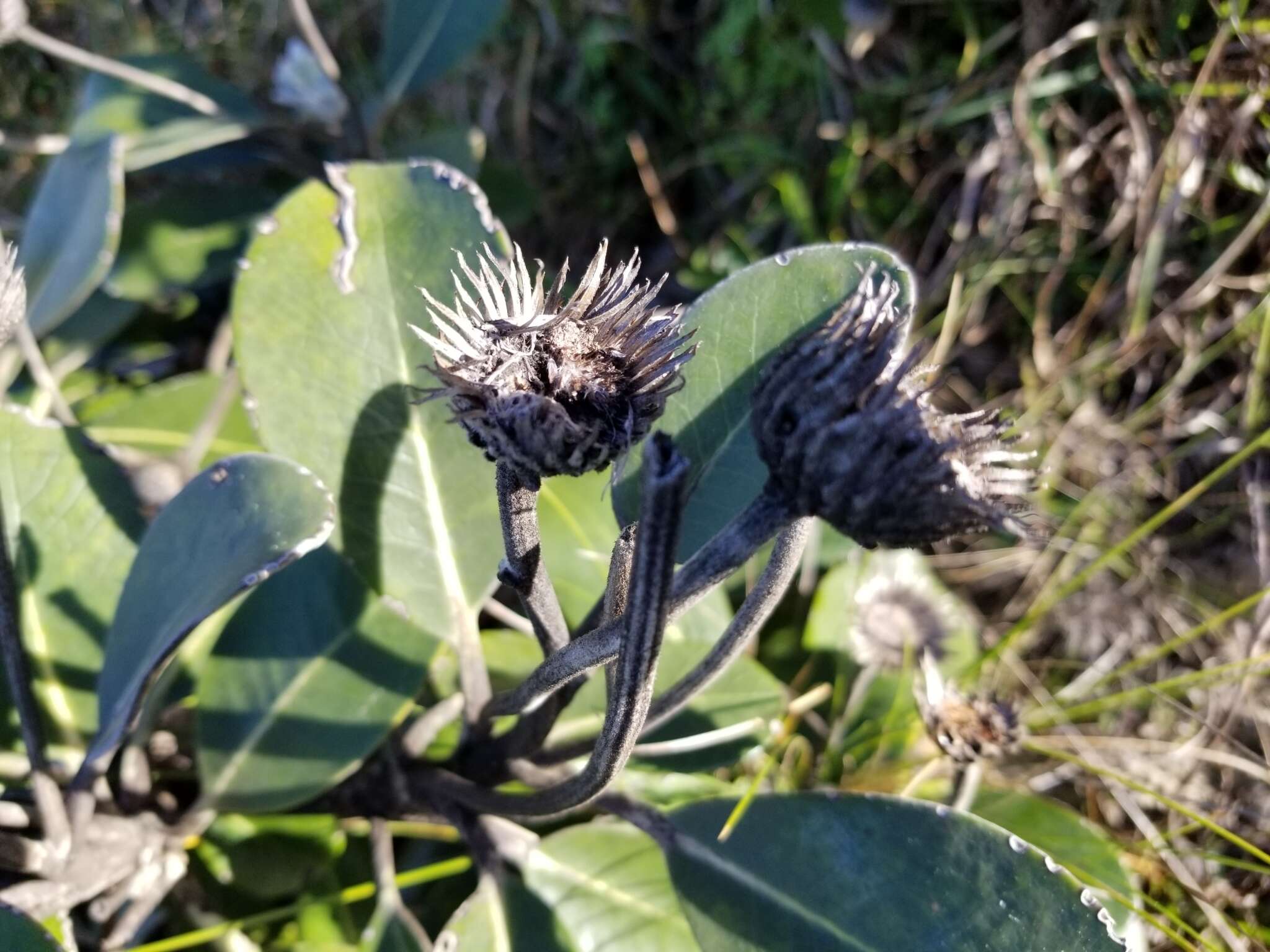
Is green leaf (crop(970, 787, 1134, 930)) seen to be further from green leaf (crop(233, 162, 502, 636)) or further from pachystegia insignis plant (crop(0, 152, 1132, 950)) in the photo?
green leaf (crop(233, 162, 502, 636))

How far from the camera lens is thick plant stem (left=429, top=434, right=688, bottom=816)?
2.04 feet

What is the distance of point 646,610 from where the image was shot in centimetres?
67

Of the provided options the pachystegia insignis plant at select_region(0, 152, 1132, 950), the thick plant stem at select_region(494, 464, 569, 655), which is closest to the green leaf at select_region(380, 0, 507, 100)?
the pachystegia insignis plant at select_region(0, 152, 1132, 950)

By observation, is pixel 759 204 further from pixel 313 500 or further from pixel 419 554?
pixel 313 500

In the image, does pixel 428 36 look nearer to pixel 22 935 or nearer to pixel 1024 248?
pixel 1024 248

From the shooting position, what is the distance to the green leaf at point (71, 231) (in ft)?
5.20

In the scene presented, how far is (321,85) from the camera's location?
199 centimetres

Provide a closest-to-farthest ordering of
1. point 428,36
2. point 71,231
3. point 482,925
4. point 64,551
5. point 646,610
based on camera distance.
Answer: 1. point 646,610
2. point 482,925
3. point 64,551
4. point 71,231
5. point 428,36

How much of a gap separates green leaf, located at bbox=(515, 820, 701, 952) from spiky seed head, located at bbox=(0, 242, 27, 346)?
879 mm

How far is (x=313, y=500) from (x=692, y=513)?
1.39ft

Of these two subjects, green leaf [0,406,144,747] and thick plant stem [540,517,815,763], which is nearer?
thick plant stem [540,517,815,763]

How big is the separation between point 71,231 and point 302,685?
1.01m

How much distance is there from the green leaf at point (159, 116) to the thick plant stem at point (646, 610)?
159 cm

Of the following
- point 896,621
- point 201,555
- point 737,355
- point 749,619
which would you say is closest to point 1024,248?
point 896,621
